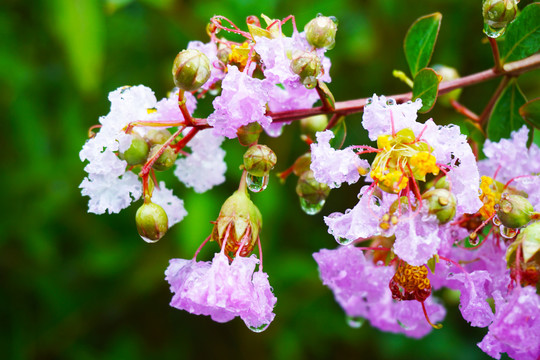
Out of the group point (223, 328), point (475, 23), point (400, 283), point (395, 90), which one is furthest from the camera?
point (223, 328)

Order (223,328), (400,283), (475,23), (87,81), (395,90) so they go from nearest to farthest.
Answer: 1. (400,283)
2. (87,81)
3. (475,23)
4. (395,90)
5. (223,328)

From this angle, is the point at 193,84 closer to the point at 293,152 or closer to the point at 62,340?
the point at 293,152

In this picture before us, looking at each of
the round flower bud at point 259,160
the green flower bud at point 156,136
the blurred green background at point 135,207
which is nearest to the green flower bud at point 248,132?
the round flower bud at point 259,160

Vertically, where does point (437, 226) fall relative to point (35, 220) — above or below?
above

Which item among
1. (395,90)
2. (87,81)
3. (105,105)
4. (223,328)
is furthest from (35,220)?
(395,90)

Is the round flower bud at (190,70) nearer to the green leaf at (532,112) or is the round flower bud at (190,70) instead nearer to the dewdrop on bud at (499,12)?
the dewdrop on bud at (499,12)

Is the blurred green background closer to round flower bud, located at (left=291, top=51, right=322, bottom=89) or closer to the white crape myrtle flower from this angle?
the white crape myrtle flower
